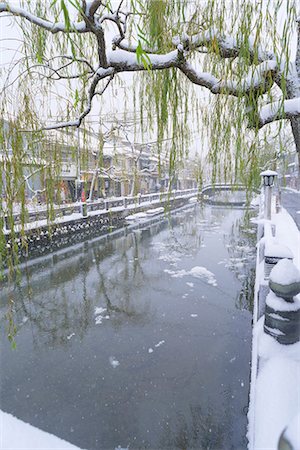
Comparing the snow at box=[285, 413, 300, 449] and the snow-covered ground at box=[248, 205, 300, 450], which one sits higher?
the snow at box=[285, 413, 300, 449]

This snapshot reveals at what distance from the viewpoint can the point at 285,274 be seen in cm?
247


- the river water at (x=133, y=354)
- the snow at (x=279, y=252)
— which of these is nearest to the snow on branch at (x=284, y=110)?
the river water at (x=133, y=354)

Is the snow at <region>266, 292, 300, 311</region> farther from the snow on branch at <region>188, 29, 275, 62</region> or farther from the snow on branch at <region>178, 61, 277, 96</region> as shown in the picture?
the snow on branch at <region>188, 29, 275, 62</region>

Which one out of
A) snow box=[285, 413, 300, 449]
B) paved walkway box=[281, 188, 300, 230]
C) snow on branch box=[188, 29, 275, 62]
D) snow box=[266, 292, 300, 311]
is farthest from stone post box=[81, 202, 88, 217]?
snow box=[285, 413, 300, 449]

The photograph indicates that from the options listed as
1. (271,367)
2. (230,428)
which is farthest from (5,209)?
(230,428)

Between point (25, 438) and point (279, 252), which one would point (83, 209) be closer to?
point (279, 252)

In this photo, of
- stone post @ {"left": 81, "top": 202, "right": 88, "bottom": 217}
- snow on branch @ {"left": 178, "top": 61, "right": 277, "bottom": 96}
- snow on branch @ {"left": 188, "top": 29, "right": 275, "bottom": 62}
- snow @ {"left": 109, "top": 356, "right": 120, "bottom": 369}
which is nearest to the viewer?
snow on branch @ {"left": 178, "top": 61, "right": 277, "bottom": 96}

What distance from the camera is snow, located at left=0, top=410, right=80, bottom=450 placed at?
2473 mm

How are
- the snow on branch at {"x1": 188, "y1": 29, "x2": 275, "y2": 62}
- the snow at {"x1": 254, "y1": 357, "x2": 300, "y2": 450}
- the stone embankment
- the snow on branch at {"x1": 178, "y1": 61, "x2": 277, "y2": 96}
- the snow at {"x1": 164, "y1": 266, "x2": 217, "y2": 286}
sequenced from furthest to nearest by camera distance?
the stone embankment
the snow at {"x1": 164, "y1": 266, "x2": 217, "y2": 286}
the snow at {"x1": 254, "y1": 357, "x2": 300, "y2": 450}
the snow on branch at {"x1": 188, "y1": 29, "x2": 275, "y2": 62}
the snow on branch at {"x1": 178, "y1": 61, "x2": 277, "y2": 96}

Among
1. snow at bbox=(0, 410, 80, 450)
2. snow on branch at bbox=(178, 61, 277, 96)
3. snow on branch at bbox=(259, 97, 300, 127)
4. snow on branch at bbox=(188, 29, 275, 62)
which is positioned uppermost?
snow on branch at bbox=(188, 29, 275, 62)

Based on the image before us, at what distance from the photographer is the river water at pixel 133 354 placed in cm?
278

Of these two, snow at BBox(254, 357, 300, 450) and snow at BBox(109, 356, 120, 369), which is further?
snow at BBox(109, 356, 120, 369)

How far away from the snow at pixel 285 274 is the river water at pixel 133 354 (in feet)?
1.80

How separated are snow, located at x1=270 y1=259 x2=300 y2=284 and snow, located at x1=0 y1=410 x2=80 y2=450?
244 cm
